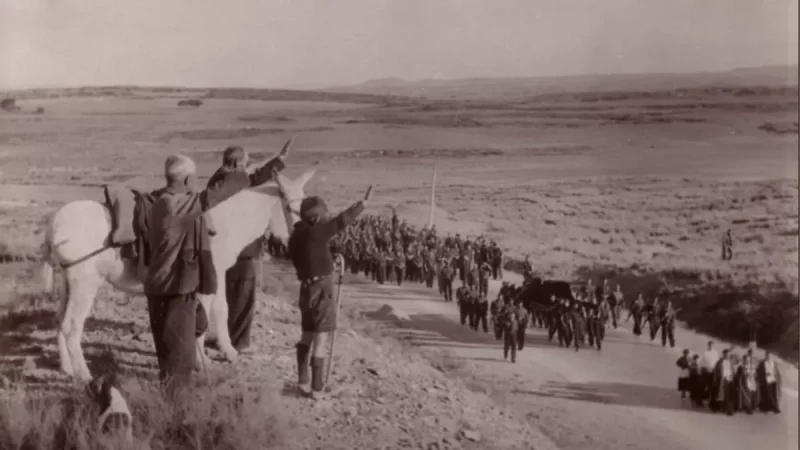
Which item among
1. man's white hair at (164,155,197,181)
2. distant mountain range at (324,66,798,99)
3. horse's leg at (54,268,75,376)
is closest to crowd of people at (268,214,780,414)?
man's white hair at (164,155,197,181)

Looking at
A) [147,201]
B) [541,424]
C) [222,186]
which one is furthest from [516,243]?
[147,201]

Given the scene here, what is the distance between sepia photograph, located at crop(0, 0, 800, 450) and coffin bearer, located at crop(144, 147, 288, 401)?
1 cm

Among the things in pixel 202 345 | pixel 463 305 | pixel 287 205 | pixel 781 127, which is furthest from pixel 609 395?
pixel 202 345

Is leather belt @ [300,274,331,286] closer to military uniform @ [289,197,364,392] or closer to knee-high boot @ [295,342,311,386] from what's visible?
military uniform @ [289,197,364,392]

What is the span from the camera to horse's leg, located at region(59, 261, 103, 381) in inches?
154

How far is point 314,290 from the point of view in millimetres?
3766

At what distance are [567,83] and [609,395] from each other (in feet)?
4.86

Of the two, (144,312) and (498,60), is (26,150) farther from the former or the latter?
(498,60)

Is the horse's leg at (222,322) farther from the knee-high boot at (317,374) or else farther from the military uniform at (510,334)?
the military uniform at (510,334)

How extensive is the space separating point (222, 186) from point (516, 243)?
151cm

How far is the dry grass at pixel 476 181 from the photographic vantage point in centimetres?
349

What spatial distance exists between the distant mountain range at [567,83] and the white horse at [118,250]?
60 cm

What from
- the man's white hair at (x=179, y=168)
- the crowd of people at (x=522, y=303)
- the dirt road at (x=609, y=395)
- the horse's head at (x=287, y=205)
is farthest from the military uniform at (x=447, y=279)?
the man's white hair at (x=179, y=168)

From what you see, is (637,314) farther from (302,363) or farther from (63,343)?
(63,343)
